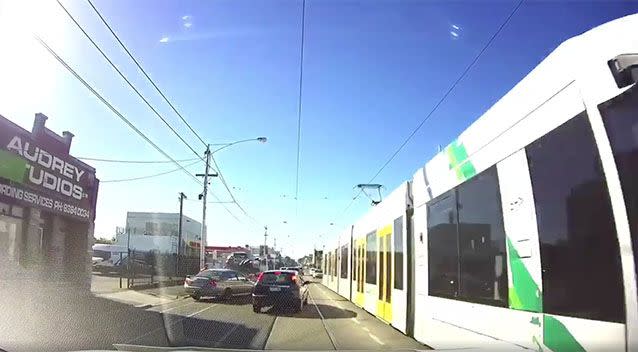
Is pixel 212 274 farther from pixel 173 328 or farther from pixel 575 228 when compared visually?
pixel 575 228

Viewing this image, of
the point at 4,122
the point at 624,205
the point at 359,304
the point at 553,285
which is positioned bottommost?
the point at 359,304

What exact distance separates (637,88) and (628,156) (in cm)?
49

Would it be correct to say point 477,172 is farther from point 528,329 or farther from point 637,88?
point 637,88

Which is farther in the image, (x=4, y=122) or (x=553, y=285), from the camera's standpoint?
(x=4, y=122)

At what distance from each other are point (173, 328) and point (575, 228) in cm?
1015

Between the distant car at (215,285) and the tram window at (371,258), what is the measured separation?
6.87 meters

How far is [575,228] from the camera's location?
4.88 meters

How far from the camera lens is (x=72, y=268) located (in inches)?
911

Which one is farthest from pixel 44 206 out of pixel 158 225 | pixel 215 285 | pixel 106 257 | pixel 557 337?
pixel 158 225

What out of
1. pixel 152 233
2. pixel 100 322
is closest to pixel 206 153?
pixel 100 322

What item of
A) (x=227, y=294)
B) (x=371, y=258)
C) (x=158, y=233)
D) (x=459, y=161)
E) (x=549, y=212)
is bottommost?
(x=227, y=294)

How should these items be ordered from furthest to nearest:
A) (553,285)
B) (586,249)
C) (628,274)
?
1. (553,285)
2. (586,249)
3. (628,274)

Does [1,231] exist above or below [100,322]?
above

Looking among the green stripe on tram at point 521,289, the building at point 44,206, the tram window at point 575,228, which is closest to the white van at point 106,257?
the building at point 44,206
